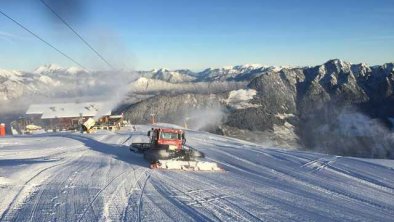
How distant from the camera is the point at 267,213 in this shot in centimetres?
1319

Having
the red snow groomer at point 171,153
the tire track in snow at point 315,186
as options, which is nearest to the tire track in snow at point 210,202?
the tire track in snow at point 315,186

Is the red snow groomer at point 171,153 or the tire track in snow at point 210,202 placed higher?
the red snow groomer at point 171,153

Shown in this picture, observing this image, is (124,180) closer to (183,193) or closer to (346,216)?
(183,193)

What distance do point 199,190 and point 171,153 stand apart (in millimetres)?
7581

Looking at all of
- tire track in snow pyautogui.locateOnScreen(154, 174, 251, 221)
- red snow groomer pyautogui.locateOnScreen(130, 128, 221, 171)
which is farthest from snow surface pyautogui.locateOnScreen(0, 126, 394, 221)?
red snow groomer pyautogui.locateOnScreen(130, 128, 221, 171)

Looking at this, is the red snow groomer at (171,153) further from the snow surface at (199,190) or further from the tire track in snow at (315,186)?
the tire track in snow at (315,186)

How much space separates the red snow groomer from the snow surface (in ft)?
2.48

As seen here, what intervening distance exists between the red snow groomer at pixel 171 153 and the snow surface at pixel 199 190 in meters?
0.76

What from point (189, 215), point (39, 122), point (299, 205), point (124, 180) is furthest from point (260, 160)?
point (39, 122)

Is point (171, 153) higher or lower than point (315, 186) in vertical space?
higher

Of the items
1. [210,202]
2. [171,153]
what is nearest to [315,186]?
[210,202]

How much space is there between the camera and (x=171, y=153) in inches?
940

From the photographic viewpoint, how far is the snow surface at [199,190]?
42.4ft

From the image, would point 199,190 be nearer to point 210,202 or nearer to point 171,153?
point 210,202
